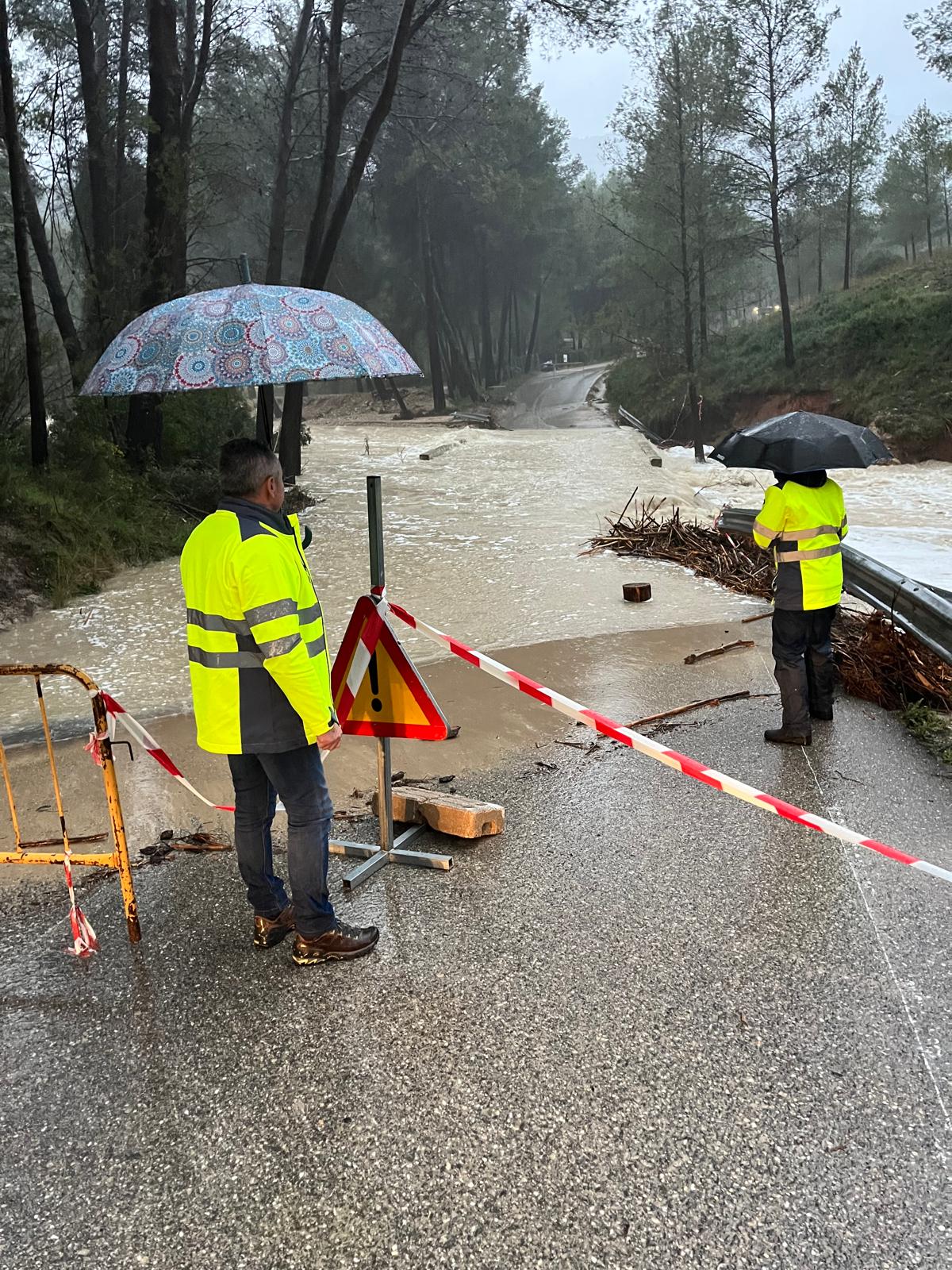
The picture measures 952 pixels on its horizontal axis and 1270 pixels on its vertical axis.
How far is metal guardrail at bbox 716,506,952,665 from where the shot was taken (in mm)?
5891

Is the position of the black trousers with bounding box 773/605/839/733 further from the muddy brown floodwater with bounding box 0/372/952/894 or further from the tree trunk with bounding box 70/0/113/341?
the tree trunk with bounding box 70/0/113/341

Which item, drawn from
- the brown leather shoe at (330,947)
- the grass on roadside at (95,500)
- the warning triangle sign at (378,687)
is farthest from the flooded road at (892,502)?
the brown leather shoe at (330,947)

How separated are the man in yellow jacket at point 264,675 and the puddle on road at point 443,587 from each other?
3852 mm

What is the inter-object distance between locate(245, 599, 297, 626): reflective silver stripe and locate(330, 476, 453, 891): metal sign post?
41.5 inches

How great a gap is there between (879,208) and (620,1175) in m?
76.2

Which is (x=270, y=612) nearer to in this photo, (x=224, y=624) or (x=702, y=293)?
(x=224, y=624)

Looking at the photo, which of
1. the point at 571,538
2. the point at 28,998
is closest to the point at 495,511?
the point at 571,538

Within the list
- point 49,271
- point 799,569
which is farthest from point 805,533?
point 49,271

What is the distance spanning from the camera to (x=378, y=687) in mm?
4371

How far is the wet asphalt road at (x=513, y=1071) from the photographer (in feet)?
7.85

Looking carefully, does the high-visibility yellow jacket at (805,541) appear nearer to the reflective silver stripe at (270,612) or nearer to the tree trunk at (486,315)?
the reflective silver stripe at (270,612)

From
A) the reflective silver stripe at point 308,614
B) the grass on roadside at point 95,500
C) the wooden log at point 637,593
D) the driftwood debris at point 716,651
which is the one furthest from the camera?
the grass on roadside at point 95,500

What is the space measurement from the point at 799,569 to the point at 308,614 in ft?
11.5

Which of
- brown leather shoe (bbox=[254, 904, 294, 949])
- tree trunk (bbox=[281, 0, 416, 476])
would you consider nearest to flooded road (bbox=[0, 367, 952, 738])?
tree trunk (bbox=[281, 0, 416, 476])
